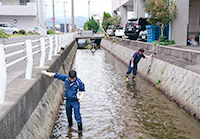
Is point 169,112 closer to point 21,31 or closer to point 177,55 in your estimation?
point 177,55

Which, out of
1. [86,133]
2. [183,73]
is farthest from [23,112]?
[183,73]

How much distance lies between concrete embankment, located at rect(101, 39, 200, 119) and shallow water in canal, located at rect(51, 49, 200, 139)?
1.03 ft

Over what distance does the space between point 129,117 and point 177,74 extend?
2.93 metres

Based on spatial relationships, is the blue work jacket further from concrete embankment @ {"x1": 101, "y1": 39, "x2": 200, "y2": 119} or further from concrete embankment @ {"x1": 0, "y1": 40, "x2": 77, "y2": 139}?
concrete embankment @ {"x1": 101, "y1": 39, "x2": 200, "y2": 119}

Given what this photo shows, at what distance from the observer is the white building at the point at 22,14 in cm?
4403

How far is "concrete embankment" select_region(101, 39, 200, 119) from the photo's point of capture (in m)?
8.24

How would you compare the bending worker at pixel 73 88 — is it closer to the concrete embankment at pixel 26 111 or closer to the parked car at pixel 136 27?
the concrete embankment at pixel 26 111

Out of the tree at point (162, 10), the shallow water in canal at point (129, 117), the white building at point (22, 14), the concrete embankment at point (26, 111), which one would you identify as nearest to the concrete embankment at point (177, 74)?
the shallow water in canal at point (129, 117)

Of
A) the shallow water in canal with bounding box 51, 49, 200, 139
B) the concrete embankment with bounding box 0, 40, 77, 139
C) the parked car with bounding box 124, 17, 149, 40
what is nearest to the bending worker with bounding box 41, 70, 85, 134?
the concrete embankment with bounding box 0, 40, 77, 139

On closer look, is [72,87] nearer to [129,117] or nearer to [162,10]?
[129,117]

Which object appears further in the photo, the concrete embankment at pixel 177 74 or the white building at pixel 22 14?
the white building at pixel 22 14

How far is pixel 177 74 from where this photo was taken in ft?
33.0

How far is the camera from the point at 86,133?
276 inches

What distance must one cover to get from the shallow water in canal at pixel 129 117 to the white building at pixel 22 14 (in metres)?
33.5
